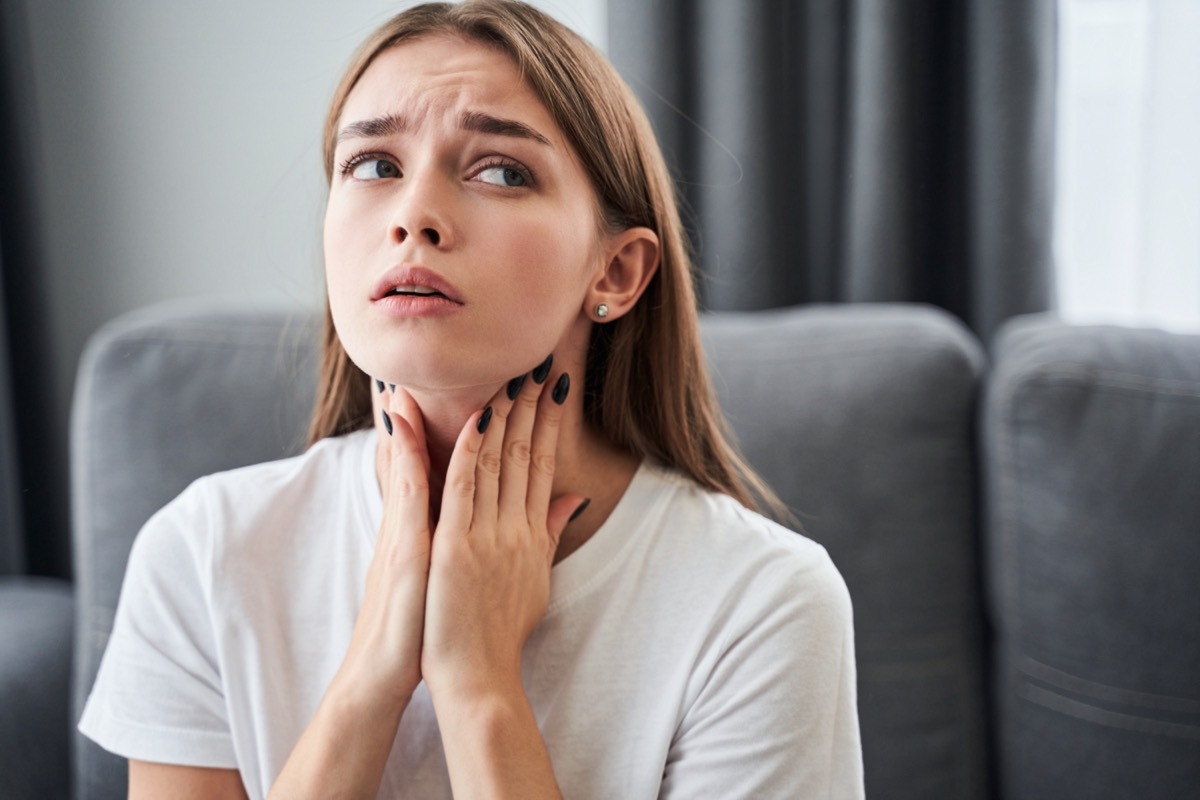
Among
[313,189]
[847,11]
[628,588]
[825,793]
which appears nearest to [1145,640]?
[825,793]

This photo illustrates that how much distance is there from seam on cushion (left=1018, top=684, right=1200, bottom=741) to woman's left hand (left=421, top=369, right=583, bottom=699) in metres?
0.56

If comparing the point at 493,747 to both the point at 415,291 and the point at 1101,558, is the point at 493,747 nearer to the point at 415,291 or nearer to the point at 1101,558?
the point at 415,291

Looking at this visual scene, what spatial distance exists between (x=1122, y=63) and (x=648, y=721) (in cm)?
113

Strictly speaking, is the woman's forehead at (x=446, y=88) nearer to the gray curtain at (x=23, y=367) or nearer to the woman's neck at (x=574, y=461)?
the woman's neck at (x=574, y=461)

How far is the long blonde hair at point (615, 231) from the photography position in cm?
81

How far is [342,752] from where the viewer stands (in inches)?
30.0

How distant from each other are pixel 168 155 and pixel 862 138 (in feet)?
3.37

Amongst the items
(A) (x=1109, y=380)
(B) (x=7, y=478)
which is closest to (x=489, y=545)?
(A) (x=1109, y=380)

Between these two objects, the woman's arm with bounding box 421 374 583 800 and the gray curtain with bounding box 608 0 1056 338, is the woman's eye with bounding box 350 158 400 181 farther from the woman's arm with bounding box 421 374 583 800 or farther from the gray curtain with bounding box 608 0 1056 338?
the gray curtain with bounding box 608 0 1056 338

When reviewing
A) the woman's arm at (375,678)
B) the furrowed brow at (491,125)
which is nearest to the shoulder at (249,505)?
the woman's arm at (375,678)

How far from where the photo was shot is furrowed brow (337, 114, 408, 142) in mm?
776

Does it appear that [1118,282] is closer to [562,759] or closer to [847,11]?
[847,11]

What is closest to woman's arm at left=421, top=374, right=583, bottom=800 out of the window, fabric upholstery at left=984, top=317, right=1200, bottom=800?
fabric upholstery at left=984, top=317, right=1200, bottom=800

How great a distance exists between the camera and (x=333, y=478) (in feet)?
3.05
